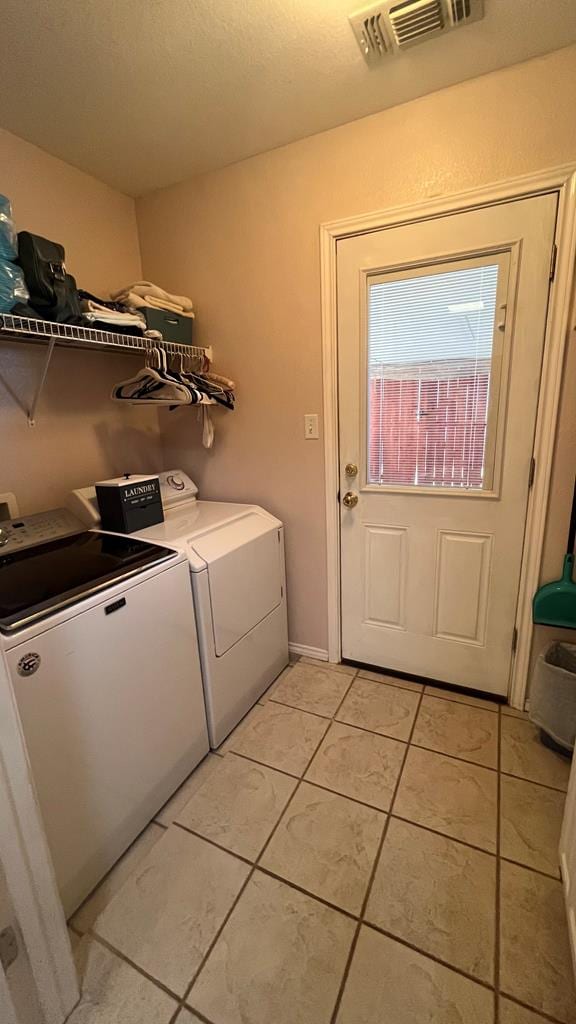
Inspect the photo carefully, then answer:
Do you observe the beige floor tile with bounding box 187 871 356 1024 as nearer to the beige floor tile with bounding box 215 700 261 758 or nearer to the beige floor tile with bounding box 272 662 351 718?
the beige floor tile with bounding box 215 700 261 758

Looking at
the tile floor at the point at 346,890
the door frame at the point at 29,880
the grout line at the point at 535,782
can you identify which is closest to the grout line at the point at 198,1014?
the tile floor at the point at 346,890

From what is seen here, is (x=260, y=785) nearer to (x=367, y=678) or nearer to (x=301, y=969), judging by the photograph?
(x=301, y=969)

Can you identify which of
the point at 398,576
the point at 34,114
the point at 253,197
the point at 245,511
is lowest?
the point at 398,576

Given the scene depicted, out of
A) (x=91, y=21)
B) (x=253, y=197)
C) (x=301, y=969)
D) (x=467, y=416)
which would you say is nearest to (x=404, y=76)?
(x=253, y=197)

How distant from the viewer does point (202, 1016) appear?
942mm

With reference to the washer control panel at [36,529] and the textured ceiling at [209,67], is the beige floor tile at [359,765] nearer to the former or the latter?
the washer control panel at [36,529]

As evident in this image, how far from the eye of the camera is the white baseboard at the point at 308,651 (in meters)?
2.24

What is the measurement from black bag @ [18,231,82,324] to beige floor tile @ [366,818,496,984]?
204 centimetres

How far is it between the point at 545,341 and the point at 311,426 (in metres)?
0.96

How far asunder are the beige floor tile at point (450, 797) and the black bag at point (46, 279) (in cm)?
205

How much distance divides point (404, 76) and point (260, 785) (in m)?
2.52

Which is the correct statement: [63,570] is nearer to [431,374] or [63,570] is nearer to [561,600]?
[431,374]

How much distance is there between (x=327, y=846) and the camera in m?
1.30

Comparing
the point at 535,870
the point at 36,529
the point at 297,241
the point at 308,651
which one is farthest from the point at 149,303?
the point at 535,870
